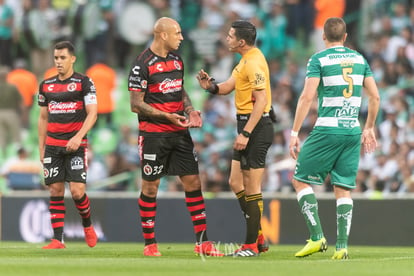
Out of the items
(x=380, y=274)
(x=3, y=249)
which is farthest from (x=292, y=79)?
(x=380, y=274)

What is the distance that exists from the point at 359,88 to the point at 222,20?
11.6 meters

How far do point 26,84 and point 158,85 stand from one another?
11.6 m

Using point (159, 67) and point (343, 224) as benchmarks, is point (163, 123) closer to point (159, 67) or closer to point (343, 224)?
point (159, 67)

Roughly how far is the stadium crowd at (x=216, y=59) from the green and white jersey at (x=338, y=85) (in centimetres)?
739

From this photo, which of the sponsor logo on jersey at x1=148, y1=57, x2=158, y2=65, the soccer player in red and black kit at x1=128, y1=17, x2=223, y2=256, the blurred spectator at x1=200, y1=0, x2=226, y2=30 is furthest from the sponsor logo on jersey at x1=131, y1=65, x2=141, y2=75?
the blurred spectator at x1=200, y1=0, x2=226, y2=30

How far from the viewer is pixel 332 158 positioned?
11836 millimetres

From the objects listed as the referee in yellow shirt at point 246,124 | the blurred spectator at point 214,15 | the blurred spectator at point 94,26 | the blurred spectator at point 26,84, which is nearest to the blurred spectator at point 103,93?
the blurred spectator at point 94,26

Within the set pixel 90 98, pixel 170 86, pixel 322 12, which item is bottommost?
pixel 90 98

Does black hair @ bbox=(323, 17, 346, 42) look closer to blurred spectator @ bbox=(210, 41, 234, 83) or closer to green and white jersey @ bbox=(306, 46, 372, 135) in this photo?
green and white jersey @ bbox=(306, 46, 372, 135)

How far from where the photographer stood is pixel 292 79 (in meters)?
21.8

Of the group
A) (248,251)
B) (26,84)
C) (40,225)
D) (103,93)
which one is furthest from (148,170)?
(26,84)

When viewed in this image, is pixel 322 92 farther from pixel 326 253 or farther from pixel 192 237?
pixel 192 237

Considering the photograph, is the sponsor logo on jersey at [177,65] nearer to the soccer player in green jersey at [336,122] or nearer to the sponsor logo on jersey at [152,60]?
the sponsor logo on jersey at [152,60]

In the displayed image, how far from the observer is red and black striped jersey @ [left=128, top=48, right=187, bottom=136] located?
40.4ft
